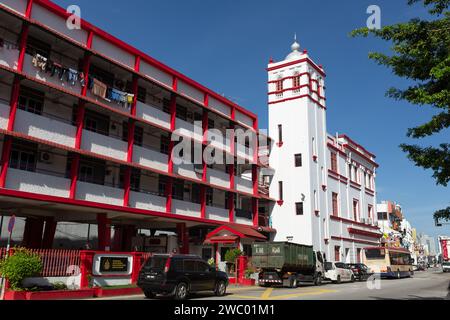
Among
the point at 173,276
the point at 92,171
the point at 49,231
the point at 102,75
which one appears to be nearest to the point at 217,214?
the point at 92,171

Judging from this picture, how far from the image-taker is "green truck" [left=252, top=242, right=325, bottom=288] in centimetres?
2652

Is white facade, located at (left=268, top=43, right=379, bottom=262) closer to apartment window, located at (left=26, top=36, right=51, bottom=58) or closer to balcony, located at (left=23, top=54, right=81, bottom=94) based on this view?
balcony, located at (left=23, top=54, right=81, bottom=94)

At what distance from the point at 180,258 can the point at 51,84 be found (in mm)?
11428

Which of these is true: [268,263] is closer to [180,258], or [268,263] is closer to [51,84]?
[180,258]

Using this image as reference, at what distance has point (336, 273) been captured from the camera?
3328 centimetres

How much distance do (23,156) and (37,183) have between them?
89.2 inches

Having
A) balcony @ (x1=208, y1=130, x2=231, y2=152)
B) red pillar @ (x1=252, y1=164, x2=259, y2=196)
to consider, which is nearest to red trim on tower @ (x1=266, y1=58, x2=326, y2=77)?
red pillar @ (x1=252, y1=164, x2=259, y2=196)

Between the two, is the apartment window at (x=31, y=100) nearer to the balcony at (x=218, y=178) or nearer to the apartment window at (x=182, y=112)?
the apartment window at (x=182, y=112)

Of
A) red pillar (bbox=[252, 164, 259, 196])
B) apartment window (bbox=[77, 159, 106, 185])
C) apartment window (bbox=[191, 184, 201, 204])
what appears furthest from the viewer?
red pillar (bbox=[252, 164, 259, 196])

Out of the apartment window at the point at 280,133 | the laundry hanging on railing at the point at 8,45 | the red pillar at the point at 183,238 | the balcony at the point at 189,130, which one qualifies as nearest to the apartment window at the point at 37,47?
the laundry hanging on railing at the point at 8,45

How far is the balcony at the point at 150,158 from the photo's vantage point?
2738cm

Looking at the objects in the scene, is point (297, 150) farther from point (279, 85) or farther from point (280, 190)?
point (279, 85)

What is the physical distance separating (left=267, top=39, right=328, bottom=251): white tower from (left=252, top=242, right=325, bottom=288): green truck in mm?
11616

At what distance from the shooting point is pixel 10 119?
66.8 feet
